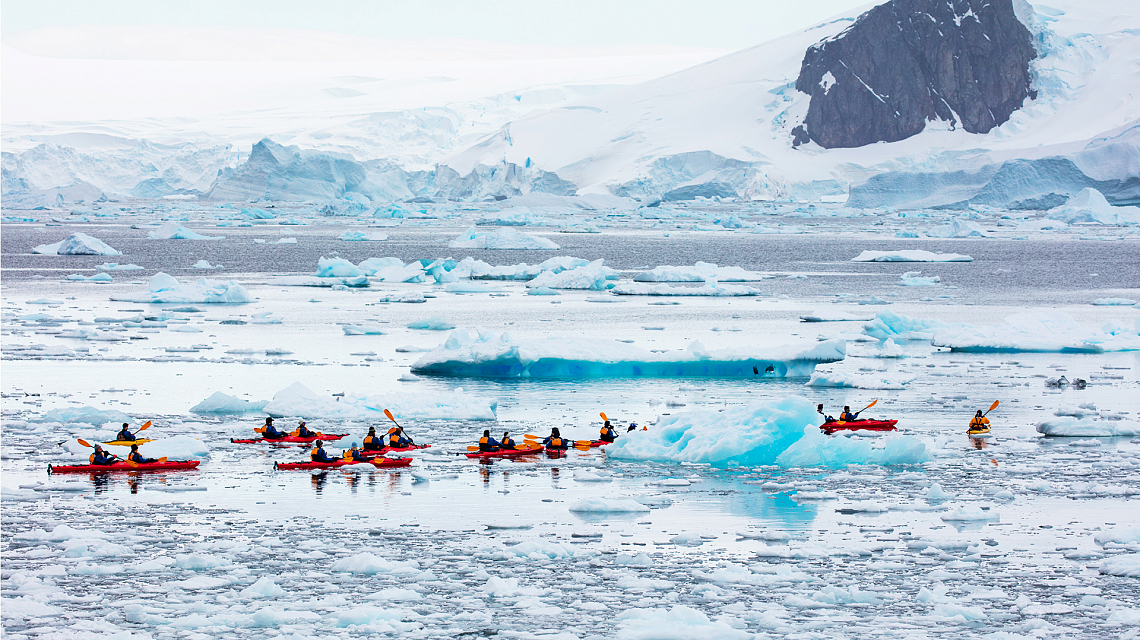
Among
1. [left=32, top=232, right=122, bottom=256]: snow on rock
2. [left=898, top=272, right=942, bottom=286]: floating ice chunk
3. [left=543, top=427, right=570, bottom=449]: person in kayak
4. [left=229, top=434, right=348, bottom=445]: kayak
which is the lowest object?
[left=543, top=427, right=570, bottom=449]: person in kayak

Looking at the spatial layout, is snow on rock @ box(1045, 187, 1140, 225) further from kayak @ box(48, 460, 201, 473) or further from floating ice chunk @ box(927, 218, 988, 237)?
kayak @ box(48, 460, 201, 473)

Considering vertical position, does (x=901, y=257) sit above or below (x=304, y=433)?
above

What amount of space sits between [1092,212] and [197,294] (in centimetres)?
3541

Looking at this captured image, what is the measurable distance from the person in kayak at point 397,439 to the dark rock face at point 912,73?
7278cm

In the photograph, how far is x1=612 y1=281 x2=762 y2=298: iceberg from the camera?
2494cm

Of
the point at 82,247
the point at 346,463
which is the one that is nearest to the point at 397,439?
the point at 346,463

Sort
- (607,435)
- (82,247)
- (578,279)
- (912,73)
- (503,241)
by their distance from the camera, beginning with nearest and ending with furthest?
(607,435)
(578,279)
(82,247)
(503,241)
(912,73)

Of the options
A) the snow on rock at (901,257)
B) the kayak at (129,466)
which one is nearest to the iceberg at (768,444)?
the kayak at (129,466)

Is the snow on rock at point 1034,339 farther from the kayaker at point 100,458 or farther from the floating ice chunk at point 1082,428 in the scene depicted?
the kayaker at point 100,458

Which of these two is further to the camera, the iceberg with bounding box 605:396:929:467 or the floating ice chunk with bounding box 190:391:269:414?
the floating ice chunk with bounding box 190:391:269:414

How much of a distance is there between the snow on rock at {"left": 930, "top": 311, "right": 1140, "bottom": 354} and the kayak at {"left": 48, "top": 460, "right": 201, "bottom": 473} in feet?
36.4

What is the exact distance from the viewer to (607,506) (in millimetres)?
8367

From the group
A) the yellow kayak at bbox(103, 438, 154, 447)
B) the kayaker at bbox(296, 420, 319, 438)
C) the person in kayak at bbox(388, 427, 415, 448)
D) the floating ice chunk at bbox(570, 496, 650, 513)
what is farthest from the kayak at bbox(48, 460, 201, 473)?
the floating ice chunk at bbox(570, 496, 650, 513)

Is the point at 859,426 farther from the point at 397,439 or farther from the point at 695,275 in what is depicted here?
the point at 695,275
